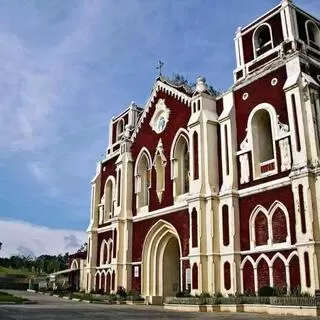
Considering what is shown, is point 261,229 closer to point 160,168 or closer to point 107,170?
point 160,168

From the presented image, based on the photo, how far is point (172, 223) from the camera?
27484 mm

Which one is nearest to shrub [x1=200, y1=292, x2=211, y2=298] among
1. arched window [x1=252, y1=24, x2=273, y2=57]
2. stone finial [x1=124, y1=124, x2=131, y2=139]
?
arched window [x1=252, y1=24, x2=273, y2=57]

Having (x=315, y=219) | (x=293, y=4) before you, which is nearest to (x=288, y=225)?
(x=315, y=219)

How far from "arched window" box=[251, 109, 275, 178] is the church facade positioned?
0.06 m

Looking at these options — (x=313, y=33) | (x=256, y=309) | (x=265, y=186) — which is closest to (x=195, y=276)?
(x=256, y=309)

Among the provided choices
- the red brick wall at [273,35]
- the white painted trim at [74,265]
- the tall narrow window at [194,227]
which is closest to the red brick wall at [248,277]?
the tall narrow window at [194,227]

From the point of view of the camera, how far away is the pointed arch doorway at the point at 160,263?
29.0 metres

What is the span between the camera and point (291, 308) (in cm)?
1709

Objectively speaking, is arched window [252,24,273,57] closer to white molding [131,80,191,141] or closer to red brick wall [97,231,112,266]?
Answer: white molding [131,80,191,141]

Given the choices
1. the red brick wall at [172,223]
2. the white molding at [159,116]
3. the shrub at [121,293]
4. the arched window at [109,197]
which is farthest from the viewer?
the arched window at [109,197]

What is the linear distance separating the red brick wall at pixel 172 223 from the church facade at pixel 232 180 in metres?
0.07

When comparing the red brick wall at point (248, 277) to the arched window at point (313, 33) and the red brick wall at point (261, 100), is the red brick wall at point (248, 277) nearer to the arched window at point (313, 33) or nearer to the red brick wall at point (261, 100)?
the red brick wall at point (261, 100)

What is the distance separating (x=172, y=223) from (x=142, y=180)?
589 cm

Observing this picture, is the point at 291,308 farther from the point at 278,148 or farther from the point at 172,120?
the point at 172,120
